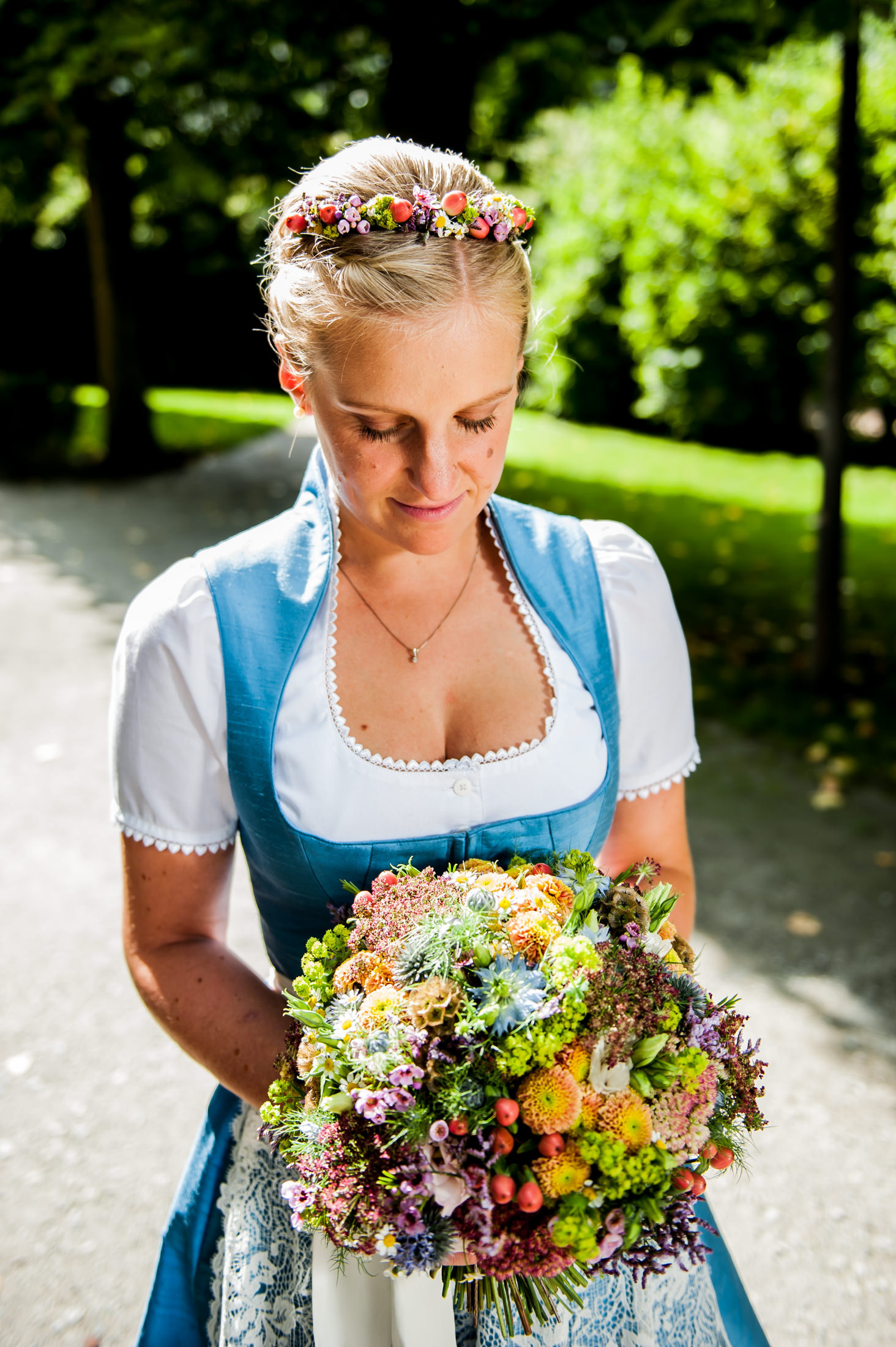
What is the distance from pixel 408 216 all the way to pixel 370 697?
0.71 m

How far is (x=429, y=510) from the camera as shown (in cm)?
155

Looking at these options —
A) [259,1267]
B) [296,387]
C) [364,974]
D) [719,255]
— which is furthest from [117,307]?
[364,974]

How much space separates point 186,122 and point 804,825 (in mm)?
9575

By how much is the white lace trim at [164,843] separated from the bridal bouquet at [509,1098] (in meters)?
0.38

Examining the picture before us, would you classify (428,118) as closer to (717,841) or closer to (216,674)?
(717,841)

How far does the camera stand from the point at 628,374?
1605cm

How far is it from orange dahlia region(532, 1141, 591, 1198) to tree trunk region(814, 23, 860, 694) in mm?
5773

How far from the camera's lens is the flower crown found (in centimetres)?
146

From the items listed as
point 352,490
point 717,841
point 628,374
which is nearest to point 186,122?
point 628,374

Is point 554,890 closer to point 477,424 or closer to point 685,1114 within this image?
point 685,1114

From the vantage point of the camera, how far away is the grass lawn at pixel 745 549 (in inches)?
252

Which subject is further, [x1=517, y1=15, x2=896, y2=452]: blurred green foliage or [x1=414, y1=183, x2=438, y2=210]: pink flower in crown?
[x1=517, y1=15, x2=896, y2=452]: blurred green foliage

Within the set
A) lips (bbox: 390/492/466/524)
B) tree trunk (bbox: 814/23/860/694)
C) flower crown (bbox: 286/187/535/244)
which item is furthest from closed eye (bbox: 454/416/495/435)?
tree trunk (bbox: 814/23/860/694)

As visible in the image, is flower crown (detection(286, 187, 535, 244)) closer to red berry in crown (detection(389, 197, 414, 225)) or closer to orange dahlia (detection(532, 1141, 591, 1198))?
red berry in crown (detection(389, 197, 414, 225))
